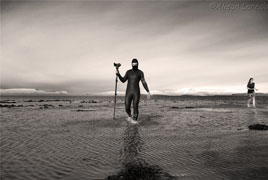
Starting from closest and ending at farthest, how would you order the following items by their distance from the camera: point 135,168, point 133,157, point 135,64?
1. point 135,168
2. point 133,157
3. point 135,64

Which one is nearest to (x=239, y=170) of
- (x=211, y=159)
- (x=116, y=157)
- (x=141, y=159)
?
(x=211, y=159)

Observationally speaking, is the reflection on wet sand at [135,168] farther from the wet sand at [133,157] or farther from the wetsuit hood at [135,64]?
the wetsuit hood at [135,64]

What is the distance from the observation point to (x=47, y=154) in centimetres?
482

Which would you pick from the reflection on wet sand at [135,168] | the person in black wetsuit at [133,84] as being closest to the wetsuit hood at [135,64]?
the person in black wetsuit at [133,84]

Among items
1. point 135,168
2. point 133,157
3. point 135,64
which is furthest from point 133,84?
point 135,168

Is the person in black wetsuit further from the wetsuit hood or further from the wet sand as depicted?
the wet sand

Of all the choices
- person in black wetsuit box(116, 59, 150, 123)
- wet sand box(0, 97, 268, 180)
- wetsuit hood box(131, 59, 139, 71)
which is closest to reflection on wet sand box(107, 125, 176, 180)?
wet sand box(0, 97, 268, 180)

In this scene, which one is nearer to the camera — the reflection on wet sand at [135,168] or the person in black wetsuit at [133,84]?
the reflection on wet sand at [135,168]

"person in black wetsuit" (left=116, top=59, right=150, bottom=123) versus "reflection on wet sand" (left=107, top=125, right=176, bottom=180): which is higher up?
"person in black wetsuit" (left=116, top=59, right=150, bottom=123)

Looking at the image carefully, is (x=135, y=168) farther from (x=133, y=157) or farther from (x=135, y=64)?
(x=135, y=64)

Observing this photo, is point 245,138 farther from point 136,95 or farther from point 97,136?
point 136,95

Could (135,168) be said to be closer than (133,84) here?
Yes

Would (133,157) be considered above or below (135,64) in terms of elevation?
below

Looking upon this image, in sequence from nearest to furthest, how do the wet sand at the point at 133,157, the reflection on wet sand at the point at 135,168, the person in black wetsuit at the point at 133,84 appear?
1. the reflection on wet sand at the point at 135,168
2. the wet sand at the point at 133,157
3. the person in black wetsuit at the point at 133,84
